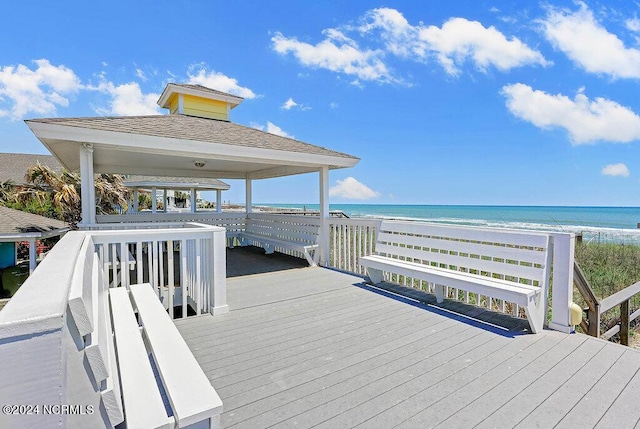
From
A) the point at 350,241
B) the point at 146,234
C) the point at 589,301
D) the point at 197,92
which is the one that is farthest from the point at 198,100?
the point at 589,301

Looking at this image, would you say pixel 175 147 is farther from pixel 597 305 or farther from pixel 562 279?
pixel 597 305

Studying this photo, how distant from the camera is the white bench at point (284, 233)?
6.42 metres

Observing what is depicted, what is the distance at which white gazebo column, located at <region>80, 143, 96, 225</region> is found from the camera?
15.0 feet

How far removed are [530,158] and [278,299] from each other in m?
52.9

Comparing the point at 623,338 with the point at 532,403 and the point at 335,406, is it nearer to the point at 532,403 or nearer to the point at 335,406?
the point at 532,403

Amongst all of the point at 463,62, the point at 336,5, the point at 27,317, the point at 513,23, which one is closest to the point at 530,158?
the point at 463,62

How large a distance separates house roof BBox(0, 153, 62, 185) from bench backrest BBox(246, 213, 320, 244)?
19.8 m

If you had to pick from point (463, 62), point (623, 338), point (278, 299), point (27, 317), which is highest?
point (463, 62)

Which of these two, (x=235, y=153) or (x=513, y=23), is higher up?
(x=513, y=23)

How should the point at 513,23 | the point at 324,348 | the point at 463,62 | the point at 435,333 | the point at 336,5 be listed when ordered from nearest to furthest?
the point at 324,348
the point at 435,333
the point at 336,5
the point at 513,23
the point at 463,62

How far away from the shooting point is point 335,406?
6.36ft

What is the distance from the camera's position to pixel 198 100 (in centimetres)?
862

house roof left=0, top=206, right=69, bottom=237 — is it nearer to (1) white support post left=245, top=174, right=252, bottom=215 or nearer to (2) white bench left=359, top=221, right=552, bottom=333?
(1) white support post left=245, top=174, right=252, bottom=215

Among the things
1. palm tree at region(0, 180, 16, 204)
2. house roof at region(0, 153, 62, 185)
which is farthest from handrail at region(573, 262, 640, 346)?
house roof at region(0, 153, 62, 185)
